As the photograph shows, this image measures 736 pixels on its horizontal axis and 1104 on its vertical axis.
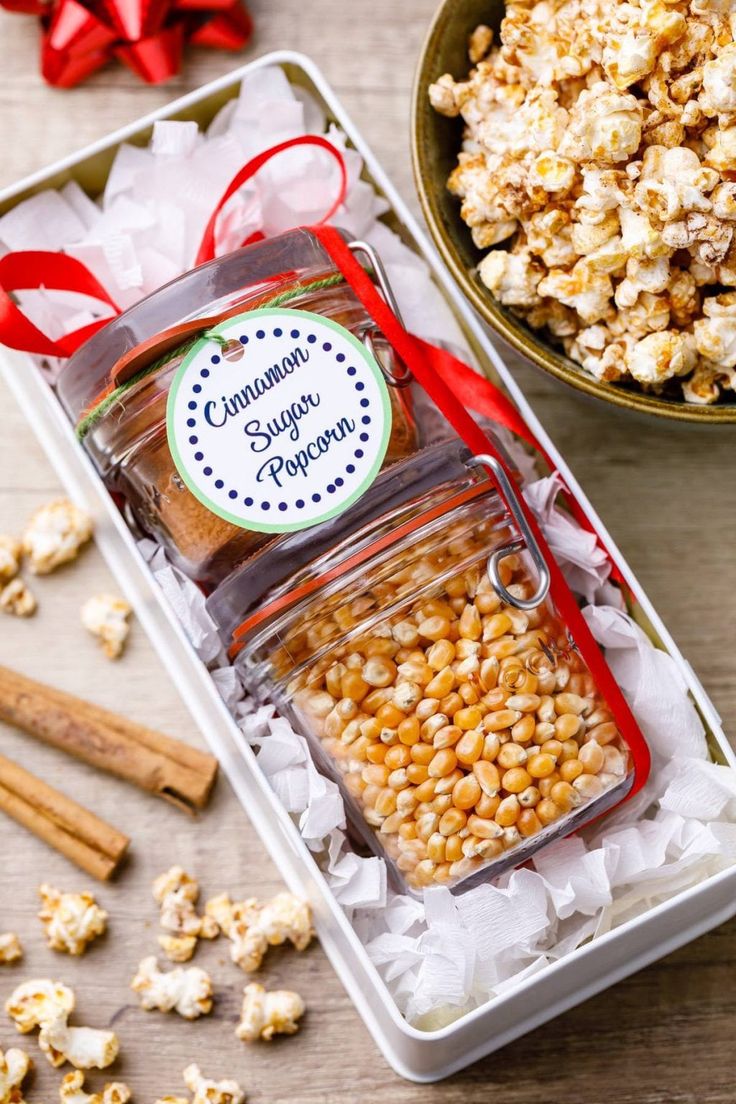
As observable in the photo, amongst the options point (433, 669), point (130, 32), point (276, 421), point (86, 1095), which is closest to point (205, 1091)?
point (86, 1095)

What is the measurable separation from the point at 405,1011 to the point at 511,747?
0.23 meters

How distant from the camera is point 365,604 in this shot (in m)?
0.84

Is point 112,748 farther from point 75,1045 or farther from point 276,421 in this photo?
point 276,421

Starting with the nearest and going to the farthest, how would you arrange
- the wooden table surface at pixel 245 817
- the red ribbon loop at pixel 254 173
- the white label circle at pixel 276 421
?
the white label circle at pixel 276 421 < the red ribbon loop at pixel 254 173 < the wooden table surface at pixel 245 817

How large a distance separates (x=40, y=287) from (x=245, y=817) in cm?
50

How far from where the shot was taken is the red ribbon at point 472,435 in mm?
868

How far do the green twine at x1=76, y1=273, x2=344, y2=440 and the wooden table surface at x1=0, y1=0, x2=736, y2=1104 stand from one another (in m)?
0.27

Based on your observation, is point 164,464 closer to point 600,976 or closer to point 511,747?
point 511,747

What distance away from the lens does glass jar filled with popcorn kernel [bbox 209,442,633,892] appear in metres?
0.83

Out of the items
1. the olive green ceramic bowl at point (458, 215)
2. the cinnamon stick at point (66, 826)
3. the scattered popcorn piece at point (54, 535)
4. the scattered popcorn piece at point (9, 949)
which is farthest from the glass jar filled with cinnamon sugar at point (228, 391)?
the scattered popcorn piece at point (9, 949)

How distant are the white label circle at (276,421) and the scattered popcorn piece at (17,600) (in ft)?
1.11

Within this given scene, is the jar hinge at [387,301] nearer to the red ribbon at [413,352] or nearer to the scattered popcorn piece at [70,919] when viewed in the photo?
the red ribbon at [413,352]

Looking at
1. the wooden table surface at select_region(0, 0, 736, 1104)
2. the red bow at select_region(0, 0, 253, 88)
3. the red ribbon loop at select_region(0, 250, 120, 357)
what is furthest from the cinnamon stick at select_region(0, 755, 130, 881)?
the red bow at select_region(0, 0, 253, 88)

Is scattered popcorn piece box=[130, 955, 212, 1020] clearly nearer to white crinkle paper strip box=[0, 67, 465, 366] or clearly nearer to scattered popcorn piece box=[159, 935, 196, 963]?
scattered popcorn piece box=[159, 935, 196, 963]
